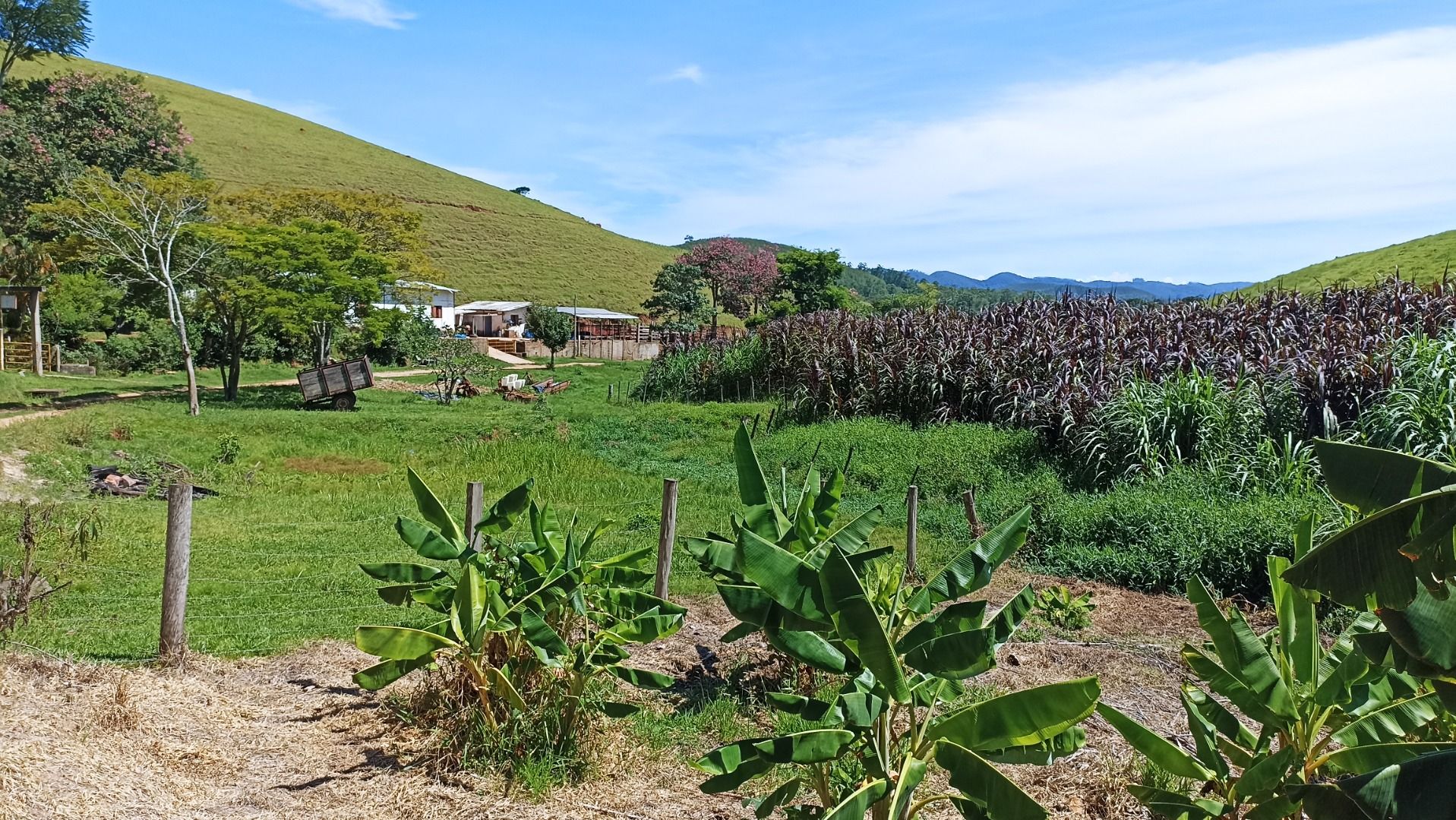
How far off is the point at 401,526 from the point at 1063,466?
9343mm

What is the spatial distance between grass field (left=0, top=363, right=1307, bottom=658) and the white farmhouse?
30.4 ft

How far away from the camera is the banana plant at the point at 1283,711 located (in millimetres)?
2621

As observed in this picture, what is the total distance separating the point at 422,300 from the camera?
111ft

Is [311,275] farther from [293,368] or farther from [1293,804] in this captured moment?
[1293,804]

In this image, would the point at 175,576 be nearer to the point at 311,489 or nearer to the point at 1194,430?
the point at 311,489

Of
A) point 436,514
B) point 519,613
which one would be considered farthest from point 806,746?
point 436,514

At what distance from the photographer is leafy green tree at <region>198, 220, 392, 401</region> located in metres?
21.4

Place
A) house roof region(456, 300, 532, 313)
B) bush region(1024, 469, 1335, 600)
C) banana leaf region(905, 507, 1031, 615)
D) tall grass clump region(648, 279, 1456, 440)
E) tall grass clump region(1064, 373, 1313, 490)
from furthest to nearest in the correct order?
house roof region(456, 300, 532, 313), tall grass clump region(648, 279, 1456, 440), tall grass clump region(1064, 373, 1313, 490), bush region(1024, 469, 1335, 600), banana leaf region(905, 507, 1031, 615)

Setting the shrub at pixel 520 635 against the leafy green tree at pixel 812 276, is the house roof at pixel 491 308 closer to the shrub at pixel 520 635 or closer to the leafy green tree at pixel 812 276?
the leafy green tree at pixel 812 276

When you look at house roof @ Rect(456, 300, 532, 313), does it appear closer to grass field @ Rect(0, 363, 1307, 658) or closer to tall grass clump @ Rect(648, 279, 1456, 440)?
grass field @ Rect(0, 363, 1307, 658)

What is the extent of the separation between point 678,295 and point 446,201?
2862cm

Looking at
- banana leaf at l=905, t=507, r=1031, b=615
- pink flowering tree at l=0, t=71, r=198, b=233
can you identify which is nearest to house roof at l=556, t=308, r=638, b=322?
pink flowering tree at l=0, t=71, r=198, b=233

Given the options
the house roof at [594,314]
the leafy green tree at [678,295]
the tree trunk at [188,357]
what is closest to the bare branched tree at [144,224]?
the tree trunk at [188,357]

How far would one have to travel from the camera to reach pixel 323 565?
28.2 feet
